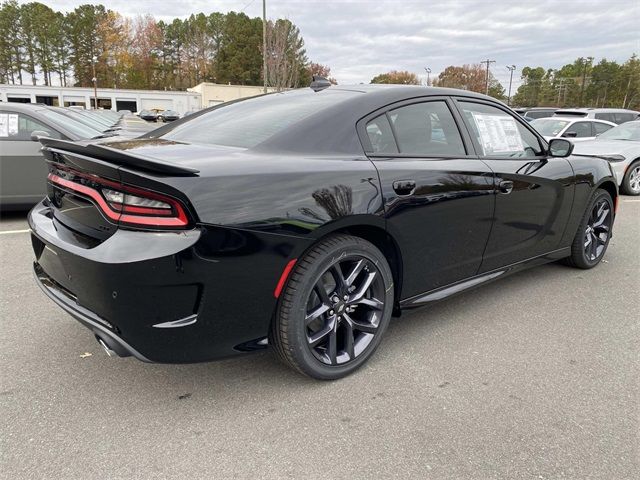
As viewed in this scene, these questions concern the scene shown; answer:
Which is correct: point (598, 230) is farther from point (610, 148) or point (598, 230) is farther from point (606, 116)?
point (606, 116)

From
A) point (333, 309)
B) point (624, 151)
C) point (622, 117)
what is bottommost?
point (333, 309)

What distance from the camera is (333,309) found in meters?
2.38

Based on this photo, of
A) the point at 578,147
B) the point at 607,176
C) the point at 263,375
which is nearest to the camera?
the point at 263,375

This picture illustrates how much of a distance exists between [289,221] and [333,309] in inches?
22.3

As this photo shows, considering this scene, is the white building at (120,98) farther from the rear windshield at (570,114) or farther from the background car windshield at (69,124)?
the background car windshield at (69,124)

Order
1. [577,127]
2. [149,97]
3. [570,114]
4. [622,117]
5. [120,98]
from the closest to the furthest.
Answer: [577,127] < [570,114] < [622,117] < [149,97] < [120,98]

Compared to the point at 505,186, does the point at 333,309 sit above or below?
below

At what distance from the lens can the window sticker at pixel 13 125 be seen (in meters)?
5.69

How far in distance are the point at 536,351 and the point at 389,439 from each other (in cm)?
129

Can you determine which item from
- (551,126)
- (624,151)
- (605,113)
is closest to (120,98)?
(605,113)

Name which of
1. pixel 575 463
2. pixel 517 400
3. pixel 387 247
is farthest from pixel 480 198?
pixel 575 463

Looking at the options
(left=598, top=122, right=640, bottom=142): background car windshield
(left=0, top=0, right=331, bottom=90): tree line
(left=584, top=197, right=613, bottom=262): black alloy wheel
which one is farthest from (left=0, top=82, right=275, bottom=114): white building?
(left=584, top=197, right=613, bottom=262): black alloy wheel

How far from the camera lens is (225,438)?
78.7 inches

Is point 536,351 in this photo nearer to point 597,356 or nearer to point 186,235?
point 597,356
